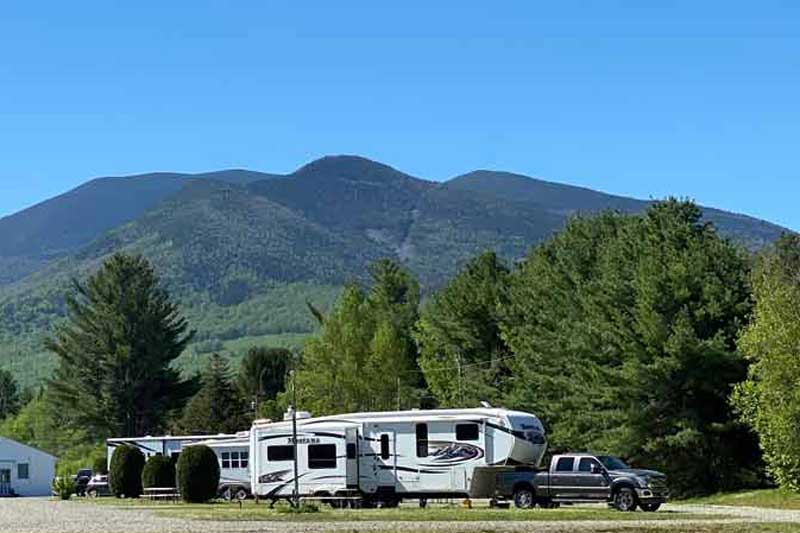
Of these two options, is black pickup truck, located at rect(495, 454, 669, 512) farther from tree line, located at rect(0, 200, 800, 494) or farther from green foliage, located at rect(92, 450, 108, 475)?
green foliage, located at rect(92, 450, 108, 475)

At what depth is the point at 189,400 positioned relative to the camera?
9300 centimetres

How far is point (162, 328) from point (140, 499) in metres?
37.1

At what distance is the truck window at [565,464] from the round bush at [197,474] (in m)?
15.4

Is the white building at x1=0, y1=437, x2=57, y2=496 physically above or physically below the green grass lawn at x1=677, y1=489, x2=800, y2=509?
above

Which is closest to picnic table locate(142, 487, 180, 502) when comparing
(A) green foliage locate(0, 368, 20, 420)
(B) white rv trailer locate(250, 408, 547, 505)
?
(B) white rv trailer locate(250, 408, 547, 505)

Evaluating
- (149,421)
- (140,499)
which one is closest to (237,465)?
(140,499)

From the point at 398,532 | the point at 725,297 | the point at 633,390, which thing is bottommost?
the point at 398,532

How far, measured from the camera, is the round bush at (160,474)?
186ft

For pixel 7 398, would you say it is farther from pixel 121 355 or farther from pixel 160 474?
pixel 160 474

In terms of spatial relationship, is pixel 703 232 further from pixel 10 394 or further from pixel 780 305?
pixel 10 394

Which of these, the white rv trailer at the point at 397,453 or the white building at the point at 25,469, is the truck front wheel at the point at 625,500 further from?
the white building at the point at 25,469

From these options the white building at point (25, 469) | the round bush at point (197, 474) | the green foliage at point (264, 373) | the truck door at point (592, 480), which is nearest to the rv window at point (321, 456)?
the round bush at point (197, 474)

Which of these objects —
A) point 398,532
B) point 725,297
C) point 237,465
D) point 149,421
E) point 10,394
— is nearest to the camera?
point 398,532

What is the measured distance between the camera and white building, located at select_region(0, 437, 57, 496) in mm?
89312
